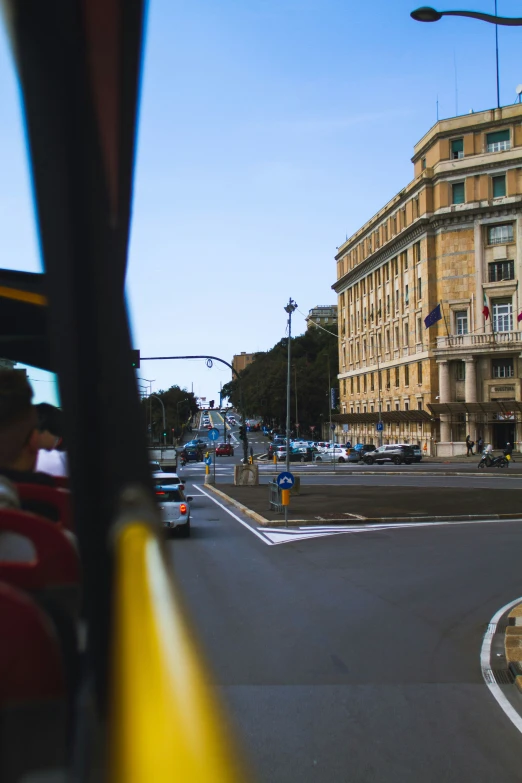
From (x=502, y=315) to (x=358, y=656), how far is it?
175ft

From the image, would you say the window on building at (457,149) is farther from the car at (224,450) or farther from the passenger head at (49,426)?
the passenger head at (49,426)

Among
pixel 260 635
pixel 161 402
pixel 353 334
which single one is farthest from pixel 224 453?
pixel 161 402

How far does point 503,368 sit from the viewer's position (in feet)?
188

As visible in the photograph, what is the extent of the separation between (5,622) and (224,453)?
231 feet

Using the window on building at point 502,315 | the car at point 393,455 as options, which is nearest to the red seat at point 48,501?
the car at point 393,455

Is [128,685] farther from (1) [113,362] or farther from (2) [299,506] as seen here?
(2) [299,506]

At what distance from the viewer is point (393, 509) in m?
22.7

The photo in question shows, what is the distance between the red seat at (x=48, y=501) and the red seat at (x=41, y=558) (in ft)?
0.05

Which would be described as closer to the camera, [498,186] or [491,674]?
[491,674]

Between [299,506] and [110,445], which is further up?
[110,445]

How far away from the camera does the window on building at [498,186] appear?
56513mm

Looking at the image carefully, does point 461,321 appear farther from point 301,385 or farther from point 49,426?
point 49,426

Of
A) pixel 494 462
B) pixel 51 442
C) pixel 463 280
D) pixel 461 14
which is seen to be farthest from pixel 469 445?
pixel 51 442

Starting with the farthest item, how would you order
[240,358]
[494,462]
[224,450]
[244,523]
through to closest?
[224,450], [494,462], [244,523], [240,358]
